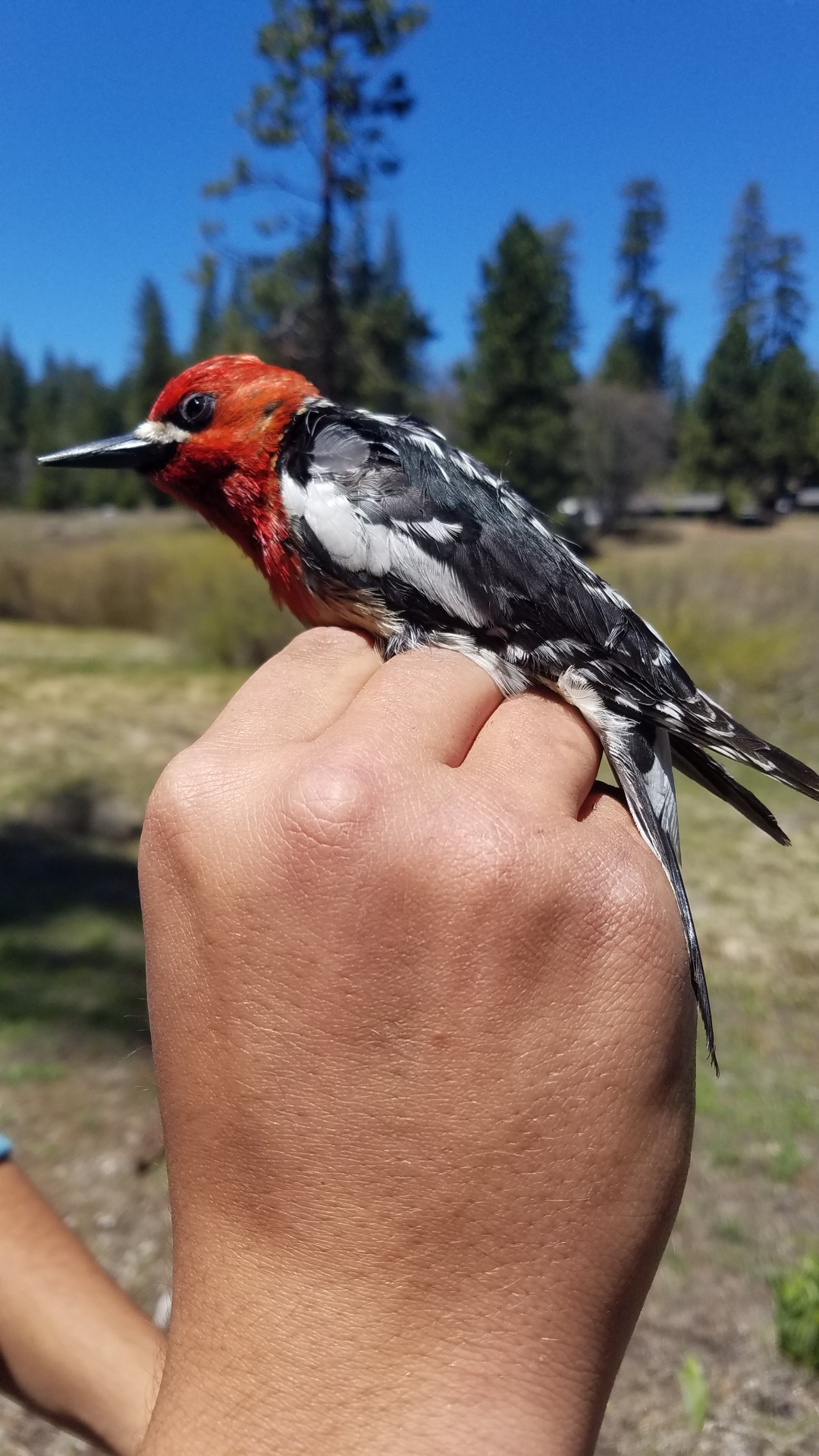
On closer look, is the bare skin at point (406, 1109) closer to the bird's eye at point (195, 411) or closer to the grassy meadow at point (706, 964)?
the bird's eye at point (195, 411)

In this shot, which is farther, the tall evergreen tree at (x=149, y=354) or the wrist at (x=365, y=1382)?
the tall evergreen tree at (x=149, y=354)

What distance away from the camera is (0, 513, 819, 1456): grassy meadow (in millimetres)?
2701

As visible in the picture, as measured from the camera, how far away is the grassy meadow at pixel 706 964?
2.70 m

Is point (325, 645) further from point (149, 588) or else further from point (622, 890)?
point (149, 588)

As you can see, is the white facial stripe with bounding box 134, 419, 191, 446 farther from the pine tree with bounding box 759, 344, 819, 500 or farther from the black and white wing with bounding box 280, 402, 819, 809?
the pine tree with bounding box 759, 344, 819, 500

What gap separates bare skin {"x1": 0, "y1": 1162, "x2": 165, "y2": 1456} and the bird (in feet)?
3.72

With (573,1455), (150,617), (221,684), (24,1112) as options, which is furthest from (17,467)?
(573,1455)

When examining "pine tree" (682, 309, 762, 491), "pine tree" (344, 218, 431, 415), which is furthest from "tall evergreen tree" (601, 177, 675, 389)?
"pine tree" (344, 218, 431, 415)

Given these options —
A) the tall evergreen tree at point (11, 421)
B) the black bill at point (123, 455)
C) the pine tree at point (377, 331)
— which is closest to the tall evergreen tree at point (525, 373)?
the pine tree at point (377, 331)

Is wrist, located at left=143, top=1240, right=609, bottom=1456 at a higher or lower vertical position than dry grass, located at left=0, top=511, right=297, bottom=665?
higher

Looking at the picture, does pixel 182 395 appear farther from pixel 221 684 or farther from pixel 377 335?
pixel 377 335

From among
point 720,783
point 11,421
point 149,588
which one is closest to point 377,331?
point 149,588

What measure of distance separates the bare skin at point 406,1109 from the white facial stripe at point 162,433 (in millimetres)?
1792

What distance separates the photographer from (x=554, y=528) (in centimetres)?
242
